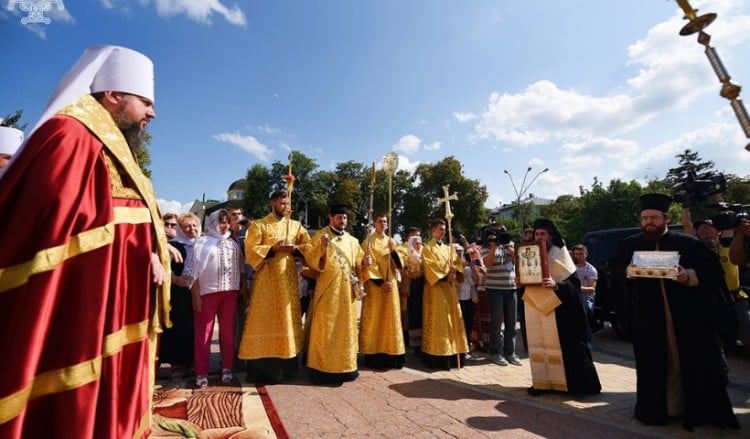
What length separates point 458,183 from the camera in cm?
3316

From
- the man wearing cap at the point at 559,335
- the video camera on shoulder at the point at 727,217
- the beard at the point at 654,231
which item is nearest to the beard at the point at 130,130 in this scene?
the man wearing cap at the point at 559,335

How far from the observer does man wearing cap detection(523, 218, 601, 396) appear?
179 inches

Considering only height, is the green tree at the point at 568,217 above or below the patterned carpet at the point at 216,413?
above

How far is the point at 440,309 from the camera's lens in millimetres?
5938

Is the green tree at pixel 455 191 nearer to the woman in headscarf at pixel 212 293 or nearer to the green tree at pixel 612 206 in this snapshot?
the green tree at pixel 612 206

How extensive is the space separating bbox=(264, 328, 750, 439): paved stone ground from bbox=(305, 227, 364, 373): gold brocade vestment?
33 centimetres

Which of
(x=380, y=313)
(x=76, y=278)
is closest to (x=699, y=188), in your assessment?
(x=380, y=313)

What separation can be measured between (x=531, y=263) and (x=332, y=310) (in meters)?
2.61

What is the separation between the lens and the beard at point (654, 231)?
4.05m

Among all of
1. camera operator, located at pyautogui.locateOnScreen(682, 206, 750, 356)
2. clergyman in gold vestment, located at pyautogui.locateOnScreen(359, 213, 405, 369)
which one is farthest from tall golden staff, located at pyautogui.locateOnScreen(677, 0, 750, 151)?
clergyman in gold vestment, located at pyautogui.locateOnScreen(359, 213, 405, 369)

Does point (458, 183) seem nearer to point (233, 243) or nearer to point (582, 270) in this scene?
point (582, 270)

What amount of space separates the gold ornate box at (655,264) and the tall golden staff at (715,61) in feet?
4.05

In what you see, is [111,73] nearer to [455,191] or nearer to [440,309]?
[440,309]

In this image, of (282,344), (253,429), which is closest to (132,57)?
(253,429)
